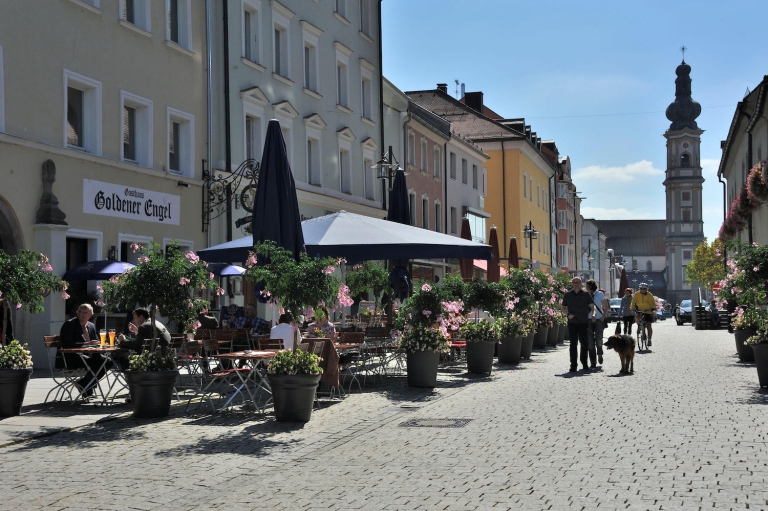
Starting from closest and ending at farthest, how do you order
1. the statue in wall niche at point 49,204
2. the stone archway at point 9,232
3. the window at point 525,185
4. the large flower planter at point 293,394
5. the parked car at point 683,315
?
the large flower planter at point 293,394
the stone archway at point 9,232
the statue in wall niche at point 49,204
the parked car at point 683,315
the window at point 525,185

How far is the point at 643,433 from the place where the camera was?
33.3ft

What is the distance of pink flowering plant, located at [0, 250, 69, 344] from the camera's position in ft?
37.0

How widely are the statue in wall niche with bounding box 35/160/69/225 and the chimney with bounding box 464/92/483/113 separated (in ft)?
169

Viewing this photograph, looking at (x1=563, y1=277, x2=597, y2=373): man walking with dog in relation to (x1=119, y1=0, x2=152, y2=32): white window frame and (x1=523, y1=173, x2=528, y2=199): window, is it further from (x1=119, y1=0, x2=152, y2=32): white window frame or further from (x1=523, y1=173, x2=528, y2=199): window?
(x1=523, y1=173, x2=528, y2=199): window

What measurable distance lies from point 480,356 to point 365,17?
2236 centimetres

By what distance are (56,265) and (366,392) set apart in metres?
7.36

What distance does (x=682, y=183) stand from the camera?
12812cm

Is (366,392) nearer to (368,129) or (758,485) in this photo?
(758,485)

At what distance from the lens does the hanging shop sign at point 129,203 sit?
2008cm

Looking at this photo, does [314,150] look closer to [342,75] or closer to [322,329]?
[342,75]

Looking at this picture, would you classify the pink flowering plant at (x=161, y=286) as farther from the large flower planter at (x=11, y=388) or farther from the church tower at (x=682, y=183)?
the church tower at (x=682, y=183)

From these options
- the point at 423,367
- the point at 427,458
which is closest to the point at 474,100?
the point at 423,367

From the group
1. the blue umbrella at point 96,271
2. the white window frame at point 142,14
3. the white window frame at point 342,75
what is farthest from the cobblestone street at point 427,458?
the white window frame at point 342,75

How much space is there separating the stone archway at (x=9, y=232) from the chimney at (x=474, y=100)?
5244cm
